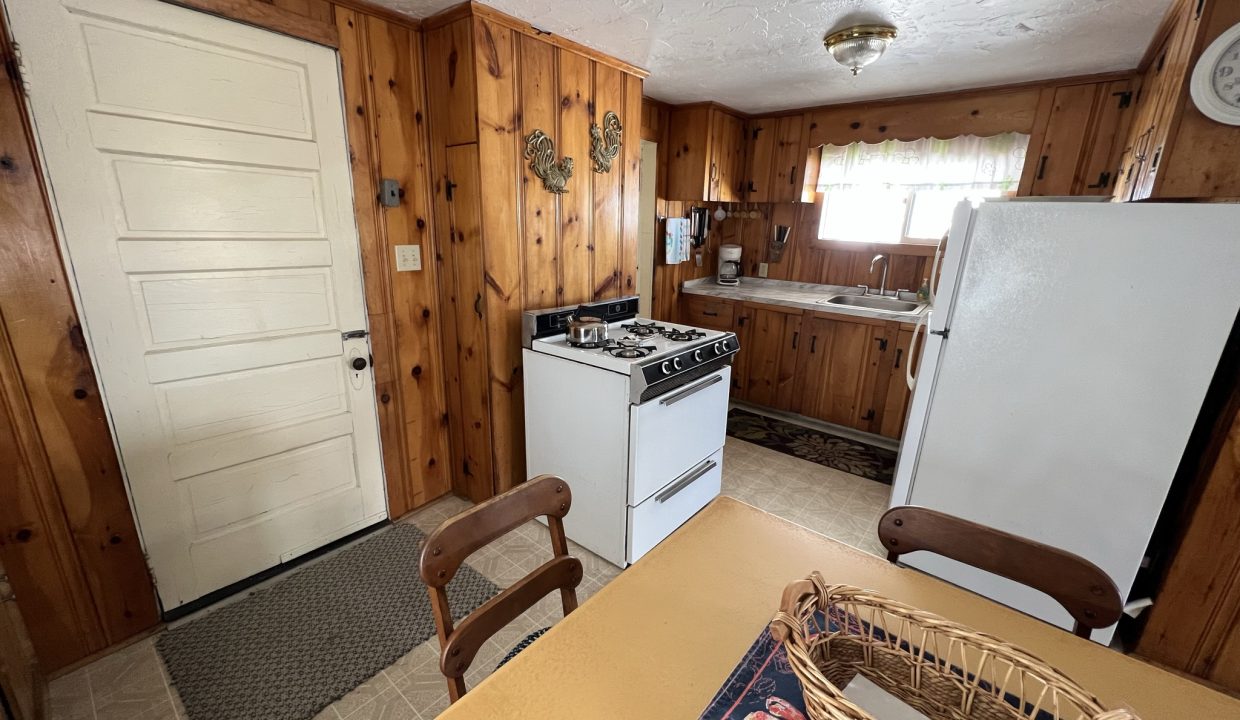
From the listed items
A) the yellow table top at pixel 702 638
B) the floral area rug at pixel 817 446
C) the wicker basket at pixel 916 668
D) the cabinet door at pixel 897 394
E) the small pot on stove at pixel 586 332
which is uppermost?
the small pot on stove at pixel 586 332

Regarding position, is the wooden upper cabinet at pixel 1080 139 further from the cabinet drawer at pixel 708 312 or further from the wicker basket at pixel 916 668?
the wicker basket at pixel 916 668

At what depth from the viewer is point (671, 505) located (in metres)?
2.33

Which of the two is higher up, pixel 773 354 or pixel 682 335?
pixel 682 335

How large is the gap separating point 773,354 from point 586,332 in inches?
→ 80.6

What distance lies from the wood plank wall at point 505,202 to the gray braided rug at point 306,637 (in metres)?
0.62

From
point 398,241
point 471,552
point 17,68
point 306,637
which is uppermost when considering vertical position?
point 17,68

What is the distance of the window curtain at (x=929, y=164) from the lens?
10.1 feet

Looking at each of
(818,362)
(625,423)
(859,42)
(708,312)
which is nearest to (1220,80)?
(859,42)

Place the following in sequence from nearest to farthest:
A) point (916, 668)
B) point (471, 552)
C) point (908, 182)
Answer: point (916, 668)
point (471, 552)
point (908, 182)

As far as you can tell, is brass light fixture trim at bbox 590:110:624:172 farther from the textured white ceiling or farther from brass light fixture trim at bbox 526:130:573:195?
the textured white ceiling

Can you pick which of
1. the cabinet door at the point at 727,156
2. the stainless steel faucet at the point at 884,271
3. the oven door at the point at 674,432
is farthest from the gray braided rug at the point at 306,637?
the stainless steel faucet at the point at 884,271

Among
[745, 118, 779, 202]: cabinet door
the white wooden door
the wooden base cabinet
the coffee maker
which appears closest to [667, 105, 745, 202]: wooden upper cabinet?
[745, 118, 779, 202]: cabinet door

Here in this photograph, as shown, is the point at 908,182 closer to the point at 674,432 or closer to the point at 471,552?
the point at 674,432

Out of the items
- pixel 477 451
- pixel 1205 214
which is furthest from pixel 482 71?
pixel 1205 214
